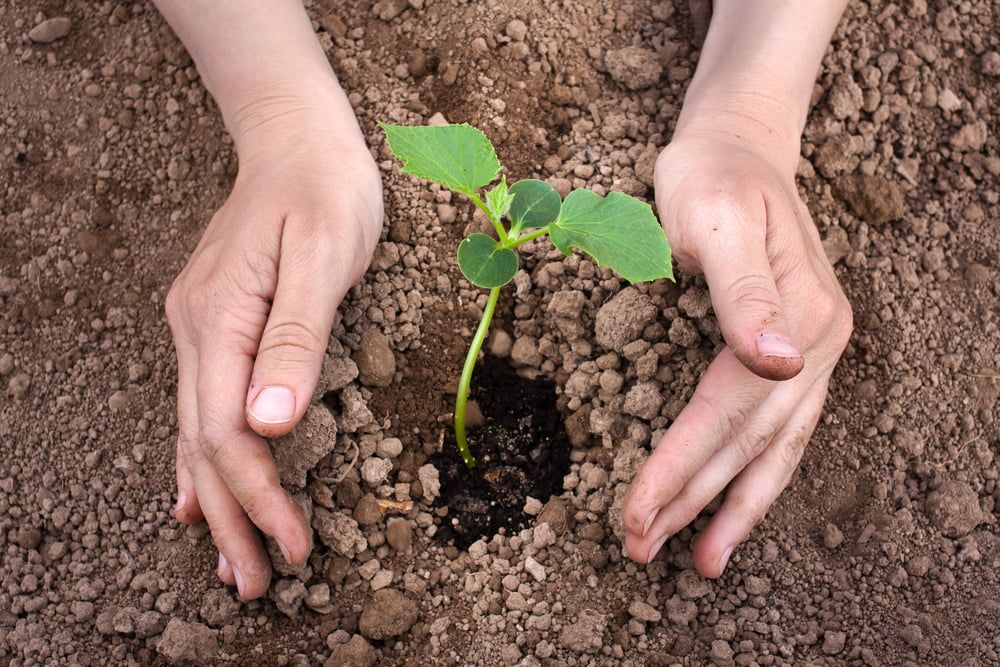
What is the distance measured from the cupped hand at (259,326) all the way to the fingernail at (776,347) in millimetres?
Result: 699

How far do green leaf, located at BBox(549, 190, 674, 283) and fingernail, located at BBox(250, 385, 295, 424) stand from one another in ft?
1.63

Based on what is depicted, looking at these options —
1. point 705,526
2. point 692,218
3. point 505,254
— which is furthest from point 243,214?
point 705,526

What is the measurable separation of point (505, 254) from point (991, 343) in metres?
1.09

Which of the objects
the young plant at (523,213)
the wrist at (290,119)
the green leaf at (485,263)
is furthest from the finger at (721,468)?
the wrist at (290,119)

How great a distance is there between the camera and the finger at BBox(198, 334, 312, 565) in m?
1.55

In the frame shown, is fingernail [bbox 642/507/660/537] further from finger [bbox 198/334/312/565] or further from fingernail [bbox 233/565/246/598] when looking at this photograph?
fingernail [bbox 233/565/246/598]

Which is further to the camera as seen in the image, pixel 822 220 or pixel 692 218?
pixel 822 220

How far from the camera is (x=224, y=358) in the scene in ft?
5.14

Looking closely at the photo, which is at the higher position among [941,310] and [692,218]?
[692,218]

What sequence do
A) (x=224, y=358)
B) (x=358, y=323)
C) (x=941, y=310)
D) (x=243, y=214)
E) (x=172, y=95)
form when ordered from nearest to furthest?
(x=224, y=358) → (x=243, y=214) → (x=358, y=323) → (x=941, y=310) → (x=172, y=95)

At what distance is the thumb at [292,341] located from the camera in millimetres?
1469

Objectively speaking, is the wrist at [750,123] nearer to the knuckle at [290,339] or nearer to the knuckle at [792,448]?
the knuckle at [792,448]

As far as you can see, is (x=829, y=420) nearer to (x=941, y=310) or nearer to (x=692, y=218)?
(x=941, y=310)

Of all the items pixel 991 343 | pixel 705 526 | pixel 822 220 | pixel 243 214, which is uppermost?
pixel 243 214
